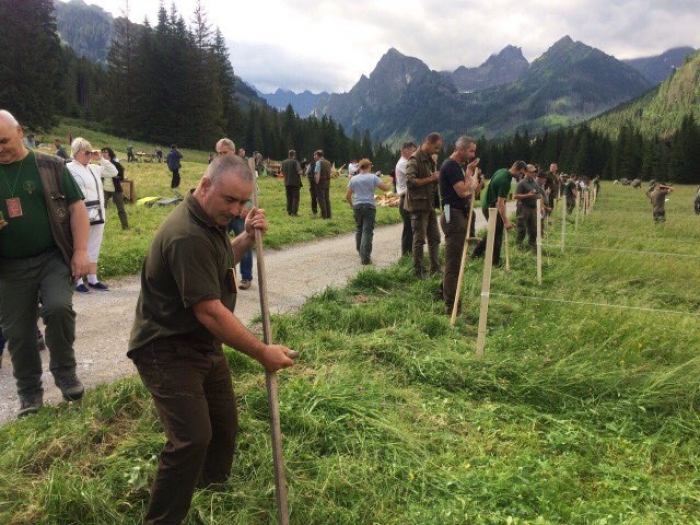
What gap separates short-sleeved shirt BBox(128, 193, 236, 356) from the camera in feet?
7.02

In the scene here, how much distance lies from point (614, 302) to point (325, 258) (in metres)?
5.61

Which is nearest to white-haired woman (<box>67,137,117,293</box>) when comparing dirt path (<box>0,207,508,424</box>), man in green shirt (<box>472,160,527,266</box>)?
dirt path (<box>0,207,508,424</box>)

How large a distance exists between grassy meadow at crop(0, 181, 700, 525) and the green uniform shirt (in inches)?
48.9

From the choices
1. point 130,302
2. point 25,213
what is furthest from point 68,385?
point 130,302

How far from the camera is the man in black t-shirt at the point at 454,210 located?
641 cm

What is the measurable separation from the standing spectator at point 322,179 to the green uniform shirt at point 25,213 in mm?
11418

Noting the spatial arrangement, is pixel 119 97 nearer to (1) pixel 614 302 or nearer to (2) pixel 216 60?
(2) pixel 216 60

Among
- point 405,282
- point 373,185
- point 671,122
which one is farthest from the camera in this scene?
point 671,122

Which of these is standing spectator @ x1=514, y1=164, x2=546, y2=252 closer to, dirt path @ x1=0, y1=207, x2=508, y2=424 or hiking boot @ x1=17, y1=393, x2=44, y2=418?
dirt path @ x1=0, y1=207, x2=508, y2=424

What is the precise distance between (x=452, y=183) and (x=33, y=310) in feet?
16.5

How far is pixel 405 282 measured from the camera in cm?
802

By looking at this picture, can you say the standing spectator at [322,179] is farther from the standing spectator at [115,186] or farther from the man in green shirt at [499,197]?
the man in green shirt at [499,197]

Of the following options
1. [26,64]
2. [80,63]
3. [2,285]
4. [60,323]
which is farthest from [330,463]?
[80,63]

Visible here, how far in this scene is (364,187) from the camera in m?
9.20
